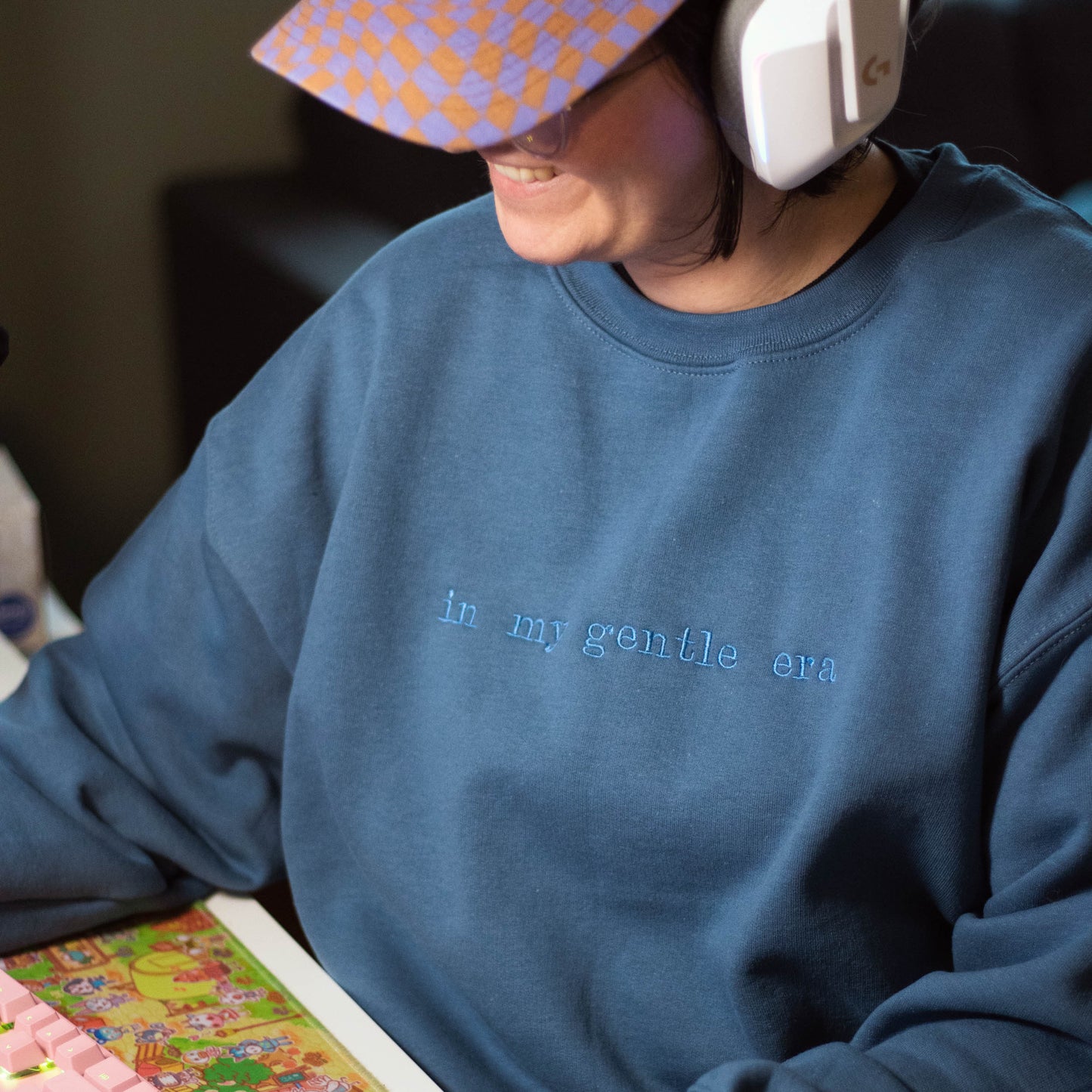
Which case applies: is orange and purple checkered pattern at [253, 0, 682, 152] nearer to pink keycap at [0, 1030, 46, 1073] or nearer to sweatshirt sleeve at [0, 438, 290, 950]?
sweatshirt sleeve at [0, 438, 290, 950]

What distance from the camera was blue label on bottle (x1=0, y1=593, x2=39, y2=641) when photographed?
115cm

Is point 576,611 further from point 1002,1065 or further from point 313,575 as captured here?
point 1002,1065

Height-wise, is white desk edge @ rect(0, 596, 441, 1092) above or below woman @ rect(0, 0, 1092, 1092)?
below

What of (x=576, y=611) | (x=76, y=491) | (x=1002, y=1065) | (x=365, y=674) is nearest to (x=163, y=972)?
(x=365, y=674)

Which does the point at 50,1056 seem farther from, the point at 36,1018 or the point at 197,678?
the point at 197,678

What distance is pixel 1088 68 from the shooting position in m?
1.77

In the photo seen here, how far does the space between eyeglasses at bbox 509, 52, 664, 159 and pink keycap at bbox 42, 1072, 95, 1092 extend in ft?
1.54

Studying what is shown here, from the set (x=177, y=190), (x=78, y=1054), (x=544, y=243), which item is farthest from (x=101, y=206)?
(x=78, y=1054)

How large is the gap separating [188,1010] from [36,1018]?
9cm

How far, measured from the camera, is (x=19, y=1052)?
2.15ft

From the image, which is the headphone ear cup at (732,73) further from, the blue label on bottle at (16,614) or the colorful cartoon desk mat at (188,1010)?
the blue label on bottle at (16,614)

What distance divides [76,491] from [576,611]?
46.3 inches

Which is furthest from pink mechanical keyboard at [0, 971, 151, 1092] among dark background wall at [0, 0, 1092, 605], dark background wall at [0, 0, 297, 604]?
dark background wall at [0, 0, 297, 604]

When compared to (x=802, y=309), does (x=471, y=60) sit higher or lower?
higher
